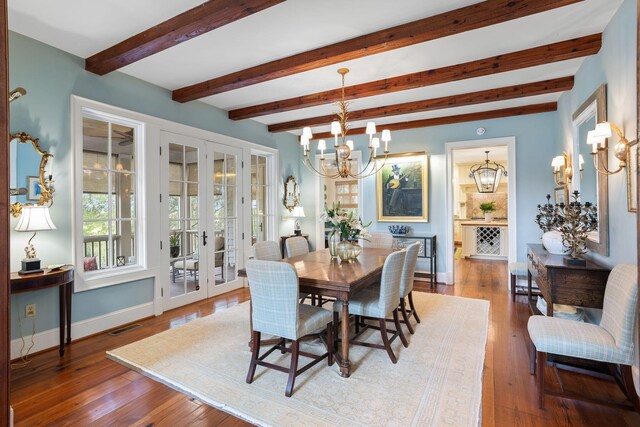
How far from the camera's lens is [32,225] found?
2596 mm

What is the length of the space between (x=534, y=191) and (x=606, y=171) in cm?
Answer: 251

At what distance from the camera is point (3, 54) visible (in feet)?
3.17

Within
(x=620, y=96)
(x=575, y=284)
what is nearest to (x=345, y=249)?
(x=575, y=284)

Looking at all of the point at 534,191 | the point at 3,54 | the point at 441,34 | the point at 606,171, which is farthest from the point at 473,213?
the point at 3,54

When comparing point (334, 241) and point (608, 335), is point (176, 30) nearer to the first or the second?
point (334, 241)

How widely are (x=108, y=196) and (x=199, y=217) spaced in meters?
1.19

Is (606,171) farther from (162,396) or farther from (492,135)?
(162,396)

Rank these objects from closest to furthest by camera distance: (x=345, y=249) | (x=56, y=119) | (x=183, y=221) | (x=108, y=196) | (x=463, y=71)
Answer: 1. (x=56, y=119)
2. (x=345, y=249)
3. (x=463, y=71)
4. (x=108, y=196)
5. (x=183, y=221)

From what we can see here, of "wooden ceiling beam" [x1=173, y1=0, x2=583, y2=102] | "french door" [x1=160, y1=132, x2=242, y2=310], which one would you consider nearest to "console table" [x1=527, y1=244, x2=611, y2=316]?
"wooden ceiling beam" [x1=173, y1=0, x2=583, y2=102]

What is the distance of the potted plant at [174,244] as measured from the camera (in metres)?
4.14

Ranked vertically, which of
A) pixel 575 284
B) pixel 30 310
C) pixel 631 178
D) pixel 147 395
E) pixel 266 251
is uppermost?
pixel 631 178

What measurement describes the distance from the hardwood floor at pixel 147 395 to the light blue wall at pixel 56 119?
0.39 m

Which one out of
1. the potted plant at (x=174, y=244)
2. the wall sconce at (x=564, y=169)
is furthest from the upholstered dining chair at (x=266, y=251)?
the wall sconce at (x=564, y=169)

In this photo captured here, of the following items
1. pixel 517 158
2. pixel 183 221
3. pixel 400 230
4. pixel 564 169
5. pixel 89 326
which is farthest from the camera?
pixel 400 230
